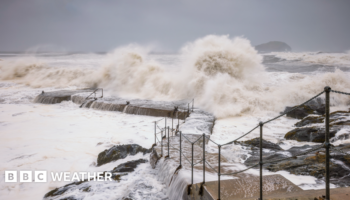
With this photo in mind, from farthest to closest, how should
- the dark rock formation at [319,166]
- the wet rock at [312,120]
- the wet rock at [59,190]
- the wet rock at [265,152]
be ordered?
the wet rock at [312,120], the wet rock at [265,152], the wet rock at [59,190], the dark rock formation at [319,166]

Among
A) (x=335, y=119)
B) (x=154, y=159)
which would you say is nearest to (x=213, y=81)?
(x=335, y=119)

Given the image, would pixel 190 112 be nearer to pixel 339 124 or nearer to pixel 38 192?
pixel 339 124

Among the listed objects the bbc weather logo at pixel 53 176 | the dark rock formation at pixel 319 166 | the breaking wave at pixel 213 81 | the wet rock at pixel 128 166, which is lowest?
the bbc weather logo at pixel 53 176

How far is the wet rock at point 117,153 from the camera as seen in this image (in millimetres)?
6043

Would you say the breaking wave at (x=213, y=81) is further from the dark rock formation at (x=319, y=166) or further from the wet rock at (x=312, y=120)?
the dark rock formation at (x=319, y=166)

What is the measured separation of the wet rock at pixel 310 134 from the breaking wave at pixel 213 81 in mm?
3782

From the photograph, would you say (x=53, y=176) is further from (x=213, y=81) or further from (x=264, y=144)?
(x=213, y=81)

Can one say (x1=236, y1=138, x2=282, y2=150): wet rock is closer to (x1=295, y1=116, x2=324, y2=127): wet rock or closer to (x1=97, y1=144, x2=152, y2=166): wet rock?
(x1=295, y1=116, x2=324, y2=127): wet rock

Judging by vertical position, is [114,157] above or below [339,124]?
below

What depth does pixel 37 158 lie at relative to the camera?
20.7 feet

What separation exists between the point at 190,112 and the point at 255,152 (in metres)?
4.86

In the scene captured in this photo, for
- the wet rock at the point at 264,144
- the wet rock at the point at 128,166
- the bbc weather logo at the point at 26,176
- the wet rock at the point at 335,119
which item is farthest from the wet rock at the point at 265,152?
the bbc weather logo at the point at 26,176

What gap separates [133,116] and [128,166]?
535 cm

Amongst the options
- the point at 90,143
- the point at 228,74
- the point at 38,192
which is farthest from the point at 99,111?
the point at 228,74
